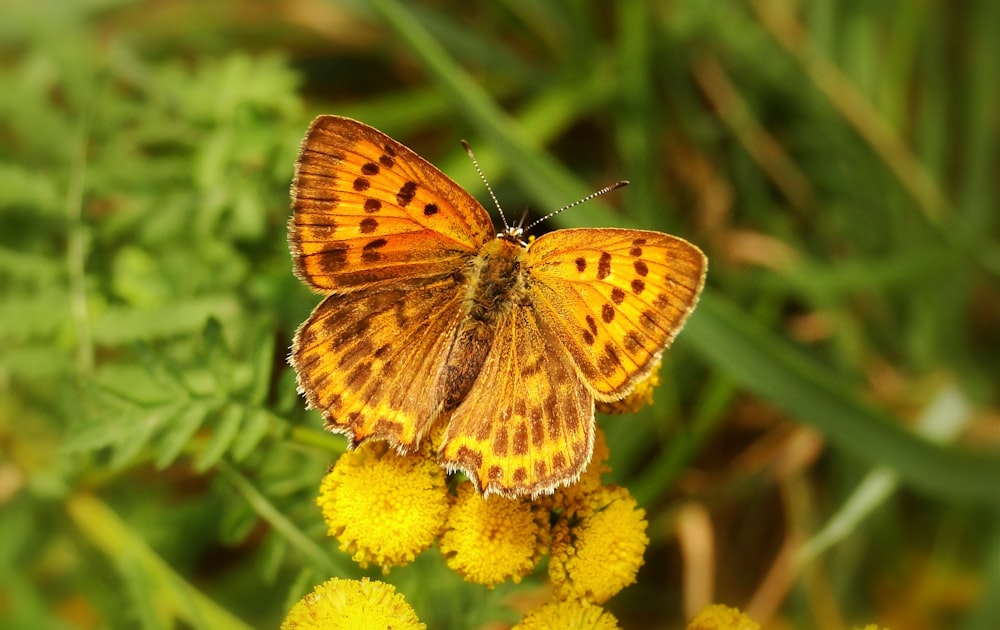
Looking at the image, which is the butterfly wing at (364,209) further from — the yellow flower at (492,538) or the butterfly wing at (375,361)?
the yellow flower at (492,538)

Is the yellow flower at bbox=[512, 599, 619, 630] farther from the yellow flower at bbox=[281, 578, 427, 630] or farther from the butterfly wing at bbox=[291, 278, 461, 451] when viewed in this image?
the butterfly wing at bbox=[291, 278, 461, 451]

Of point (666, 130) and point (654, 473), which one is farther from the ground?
point (666, 130)

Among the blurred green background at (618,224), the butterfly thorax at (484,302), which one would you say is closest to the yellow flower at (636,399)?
the butterfly thorax at (484,302)

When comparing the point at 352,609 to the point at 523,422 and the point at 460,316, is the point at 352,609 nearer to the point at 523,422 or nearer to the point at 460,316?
the point at 523,422

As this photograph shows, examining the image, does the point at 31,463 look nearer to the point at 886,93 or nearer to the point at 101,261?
the point at 101,261

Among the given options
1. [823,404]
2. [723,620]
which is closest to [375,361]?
[723,620]

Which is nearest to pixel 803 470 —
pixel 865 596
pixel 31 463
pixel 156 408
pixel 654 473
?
pixel 865 596

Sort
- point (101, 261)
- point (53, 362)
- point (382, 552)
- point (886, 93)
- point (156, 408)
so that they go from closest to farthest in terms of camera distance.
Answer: point (382, 552)
point (156, 408)
point (53, 362)
point (101, 261)
point (886, 93)
